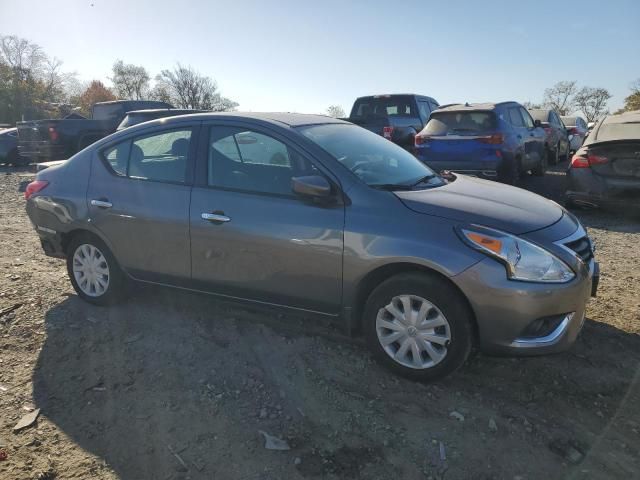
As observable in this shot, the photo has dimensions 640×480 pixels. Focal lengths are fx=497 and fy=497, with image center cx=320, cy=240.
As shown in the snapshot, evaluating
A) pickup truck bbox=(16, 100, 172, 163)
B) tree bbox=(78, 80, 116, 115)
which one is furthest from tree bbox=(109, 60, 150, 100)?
pickup truck bbox=(16, 100, 172, 163)

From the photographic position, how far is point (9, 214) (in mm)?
8500

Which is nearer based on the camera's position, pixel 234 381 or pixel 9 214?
pixel 234 381

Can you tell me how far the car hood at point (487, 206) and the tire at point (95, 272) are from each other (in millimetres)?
2538

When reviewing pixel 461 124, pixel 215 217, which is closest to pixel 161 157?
pixel 215 217

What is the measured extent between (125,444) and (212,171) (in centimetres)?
191

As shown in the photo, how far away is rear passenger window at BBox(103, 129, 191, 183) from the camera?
12.5 feet

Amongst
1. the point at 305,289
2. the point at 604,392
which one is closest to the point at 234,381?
the point at 305,289

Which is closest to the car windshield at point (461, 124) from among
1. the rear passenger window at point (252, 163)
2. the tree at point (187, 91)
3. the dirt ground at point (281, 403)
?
the dirt ground at point (281, 403)

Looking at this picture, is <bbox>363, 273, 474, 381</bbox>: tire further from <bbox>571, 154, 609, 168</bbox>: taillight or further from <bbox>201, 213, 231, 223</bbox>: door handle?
<bbox>571, 154, 609, 168</bbox>: taillight

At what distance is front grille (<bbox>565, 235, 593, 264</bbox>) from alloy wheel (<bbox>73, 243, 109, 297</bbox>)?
3.57 metres

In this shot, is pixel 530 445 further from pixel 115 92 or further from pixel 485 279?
pixel 115 92

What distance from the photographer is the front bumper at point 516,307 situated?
2773 millimetres

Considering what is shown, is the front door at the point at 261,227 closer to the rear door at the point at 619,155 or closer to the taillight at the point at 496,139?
the rear door at the point at 619,155

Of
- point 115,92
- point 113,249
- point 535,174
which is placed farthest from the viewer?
point 115,92
